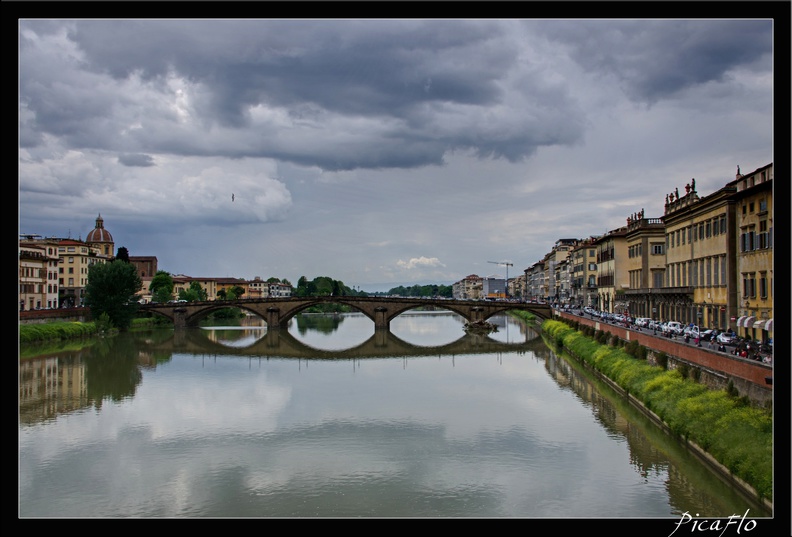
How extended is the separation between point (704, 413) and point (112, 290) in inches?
1713

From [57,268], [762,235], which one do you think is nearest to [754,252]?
[762,235]

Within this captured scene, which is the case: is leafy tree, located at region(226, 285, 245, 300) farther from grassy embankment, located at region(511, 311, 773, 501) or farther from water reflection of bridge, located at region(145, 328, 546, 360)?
grassy embankment, located at region(511, 311, 773, 501)

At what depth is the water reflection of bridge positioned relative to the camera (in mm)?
38062

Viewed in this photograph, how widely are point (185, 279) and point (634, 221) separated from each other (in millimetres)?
72688

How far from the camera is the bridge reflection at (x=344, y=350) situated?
125ft

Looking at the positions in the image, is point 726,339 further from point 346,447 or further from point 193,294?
point 193,294

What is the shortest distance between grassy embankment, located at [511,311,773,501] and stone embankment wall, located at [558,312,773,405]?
0.22 m

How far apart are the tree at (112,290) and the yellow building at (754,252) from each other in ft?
133

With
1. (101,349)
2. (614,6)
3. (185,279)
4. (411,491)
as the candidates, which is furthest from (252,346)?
(185,279)

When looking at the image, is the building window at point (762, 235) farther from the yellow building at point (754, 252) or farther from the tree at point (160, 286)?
the tree at point (160, 286)

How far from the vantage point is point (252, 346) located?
4259 cm

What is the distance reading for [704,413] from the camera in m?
14.1

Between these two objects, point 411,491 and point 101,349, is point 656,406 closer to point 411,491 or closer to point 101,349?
point 411,491

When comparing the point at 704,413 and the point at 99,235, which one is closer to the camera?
the point at 704,413
